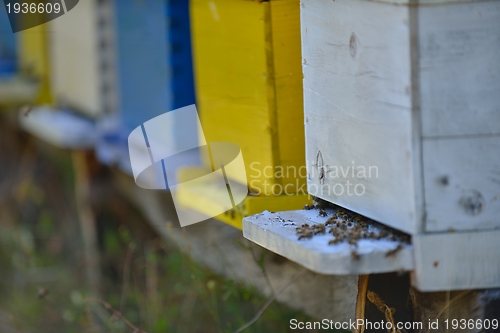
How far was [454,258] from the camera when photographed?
1.15 meters

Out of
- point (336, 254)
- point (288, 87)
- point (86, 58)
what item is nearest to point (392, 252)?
point (336, 254)

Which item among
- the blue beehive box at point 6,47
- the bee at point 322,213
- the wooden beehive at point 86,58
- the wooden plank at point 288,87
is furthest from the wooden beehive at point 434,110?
the blue beehive box at point 6,47

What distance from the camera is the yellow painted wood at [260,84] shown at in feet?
5.61

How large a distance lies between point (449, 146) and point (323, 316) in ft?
3.64

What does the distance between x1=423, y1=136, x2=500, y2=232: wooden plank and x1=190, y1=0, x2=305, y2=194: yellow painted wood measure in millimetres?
676

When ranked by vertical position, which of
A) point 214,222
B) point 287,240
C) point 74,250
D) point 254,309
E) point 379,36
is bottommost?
point 74,250

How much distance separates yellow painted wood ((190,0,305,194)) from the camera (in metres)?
1.71

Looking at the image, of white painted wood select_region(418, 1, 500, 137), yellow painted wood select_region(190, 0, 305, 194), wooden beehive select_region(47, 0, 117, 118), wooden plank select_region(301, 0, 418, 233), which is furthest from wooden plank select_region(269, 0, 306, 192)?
wooden beehive select_region(47, 0, 117, 118)

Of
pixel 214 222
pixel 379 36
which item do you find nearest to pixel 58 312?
pixel 214 222

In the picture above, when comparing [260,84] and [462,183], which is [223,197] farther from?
[462,183]

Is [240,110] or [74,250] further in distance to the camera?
[74,250]

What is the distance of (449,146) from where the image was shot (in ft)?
3.72

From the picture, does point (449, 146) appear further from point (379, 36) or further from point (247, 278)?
point (247, 278)

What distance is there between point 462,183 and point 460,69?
0.71 ft
